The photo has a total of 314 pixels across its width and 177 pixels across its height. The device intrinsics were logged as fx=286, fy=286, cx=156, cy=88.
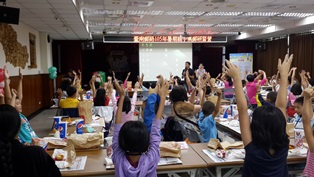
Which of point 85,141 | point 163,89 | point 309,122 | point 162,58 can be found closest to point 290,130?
point 309,122

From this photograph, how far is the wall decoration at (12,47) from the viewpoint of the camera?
6.50 metres

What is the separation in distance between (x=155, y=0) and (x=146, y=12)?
56.7 inches

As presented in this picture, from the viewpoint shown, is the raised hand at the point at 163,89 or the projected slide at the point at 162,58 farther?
the projected slide at the point at 162,58

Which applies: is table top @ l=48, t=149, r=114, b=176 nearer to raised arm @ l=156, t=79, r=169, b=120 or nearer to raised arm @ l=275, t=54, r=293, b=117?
raised arm @ l=156, t=79, r=169, b=120

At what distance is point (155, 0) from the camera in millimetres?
6578

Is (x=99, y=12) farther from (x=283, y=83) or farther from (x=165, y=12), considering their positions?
(x=283, y=83)

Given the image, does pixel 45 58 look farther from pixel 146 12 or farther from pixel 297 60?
pixel 297 60

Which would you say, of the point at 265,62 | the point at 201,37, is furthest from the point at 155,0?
the point at 265,62

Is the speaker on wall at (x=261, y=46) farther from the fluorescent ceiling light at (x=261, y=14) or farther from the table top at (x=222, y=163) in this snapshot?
the table top at (x=222, y=163)

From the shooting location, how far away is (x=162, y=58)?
14609 millimetres

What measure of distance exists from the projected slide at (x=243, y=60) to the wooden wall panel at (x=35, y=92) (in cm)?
880

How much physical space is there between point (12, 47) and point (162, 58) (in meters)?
8.49

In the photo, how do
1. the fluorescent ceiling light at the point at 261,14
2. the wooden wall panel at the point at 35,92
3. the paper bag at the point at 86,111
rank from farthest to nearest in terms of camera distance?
the fluorescent ceiling light at the point at 261,14 < the wooden wall panel at the point at 35,92 < the paper bag at the point at 86,111

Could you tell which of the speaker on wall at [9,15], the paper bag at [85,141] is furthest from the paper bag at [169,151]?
the speaker on wall at [9,15]
